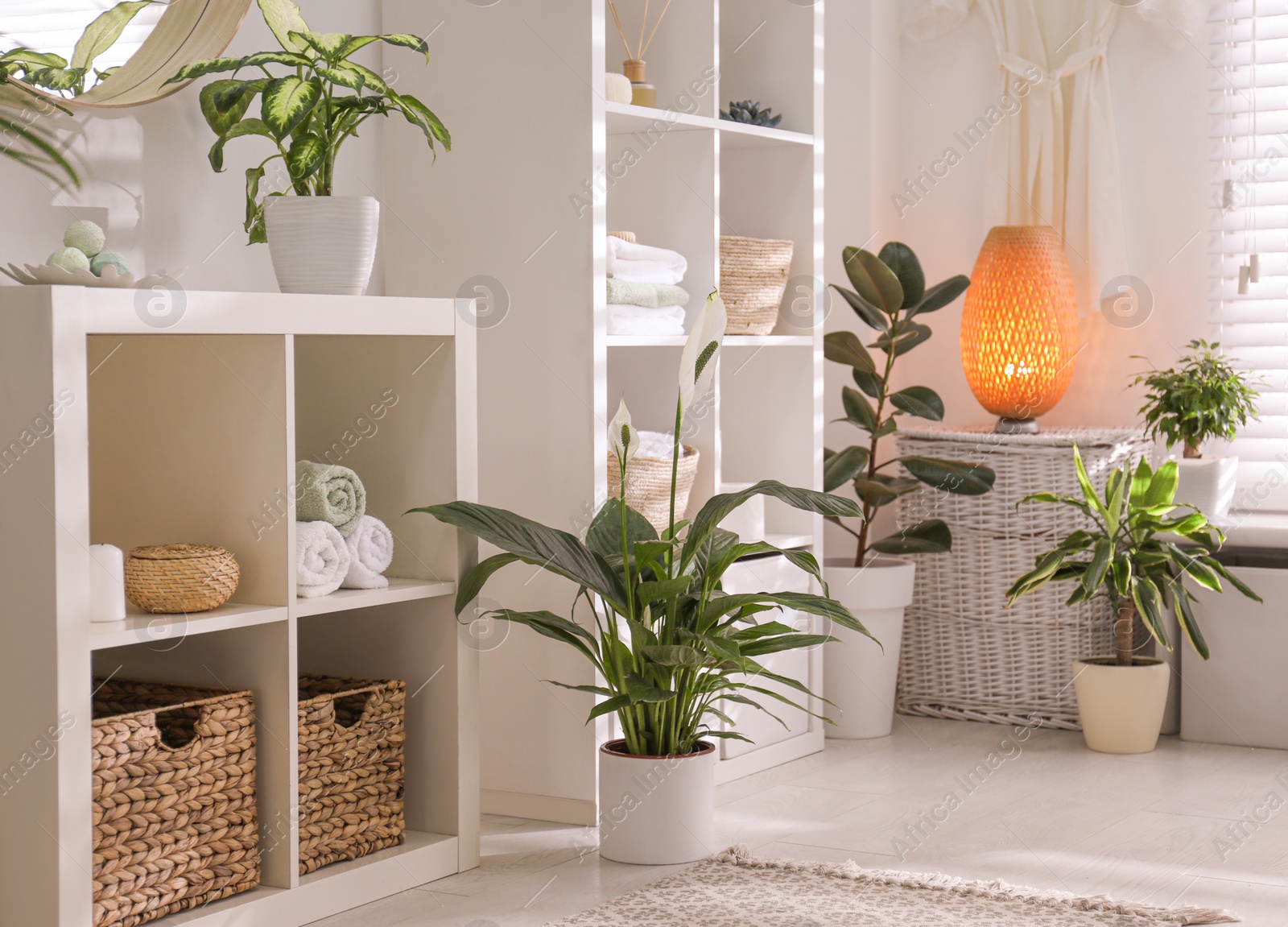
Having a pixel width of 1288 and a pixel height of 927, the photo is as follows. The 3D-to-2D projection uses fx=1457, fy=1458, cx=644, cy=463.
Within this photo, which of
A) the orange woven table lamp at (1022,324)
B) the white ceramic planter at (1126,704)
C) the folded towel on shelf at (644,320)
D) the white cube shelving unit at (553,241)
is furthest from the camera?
the orange woven table lamp at (1022,324)

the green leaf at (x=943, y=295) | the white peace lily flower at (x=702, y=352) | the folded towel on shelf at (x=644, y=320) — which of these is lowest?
the white peace lily flower at (x=702, y=352)

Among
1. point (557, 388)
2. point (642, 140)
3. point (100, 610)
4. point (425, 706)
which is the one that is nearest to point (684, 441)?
point (557, 388)

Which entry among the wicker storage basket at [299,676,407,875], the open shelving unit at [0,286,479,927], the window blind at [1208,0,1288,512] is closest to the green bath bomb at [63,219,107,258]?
the open shelving unit at [0,286,479,927]

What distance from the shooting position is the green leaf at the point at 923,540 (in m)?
3.35

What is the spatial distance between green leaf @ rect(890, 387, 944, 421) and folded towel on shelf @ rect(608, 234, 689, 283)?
2.56 feet

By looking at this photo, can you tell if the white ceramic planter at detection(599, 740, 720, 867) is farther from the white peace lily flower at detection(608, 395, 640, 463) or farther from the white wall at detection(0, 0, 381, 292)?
the white wall at detection(0, 0, 381, 292)

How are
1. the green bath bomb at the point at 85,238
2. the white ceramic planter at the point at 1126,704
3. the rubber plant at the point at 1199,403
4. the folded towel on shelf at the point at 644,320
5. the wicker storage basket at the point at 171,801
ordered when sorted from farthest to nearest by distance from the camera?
the rubber plant at the point at 1199,403, the white ceramic planter at the point at 1126,704, the folded towel on shelf at the point at 644,320, the green bath bomb at the point at 85,238, the wicker storage basket at the point at 171,801

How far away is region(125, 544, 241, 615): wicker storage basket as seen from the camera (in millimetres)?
1952

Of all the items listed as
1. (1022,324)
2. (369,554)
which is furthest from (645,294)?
(1022,324)

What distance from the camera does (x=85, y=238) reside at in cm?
201

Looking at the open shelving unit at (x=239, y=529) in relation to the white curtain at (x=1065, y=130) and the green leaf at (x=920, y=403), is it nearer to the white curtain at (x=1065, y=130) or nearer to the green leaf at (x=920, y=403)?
the green leaf at (x=920, y=403)

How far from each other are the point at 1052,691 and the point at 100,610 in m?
2.25

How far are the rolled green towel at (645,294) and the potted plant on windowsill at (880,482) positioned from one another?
685 mm

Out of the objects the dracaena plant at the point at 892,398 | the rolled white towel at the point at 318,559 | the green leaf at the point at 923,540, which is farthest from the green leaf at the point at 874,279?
the rolled white towel at the point at 318,559
